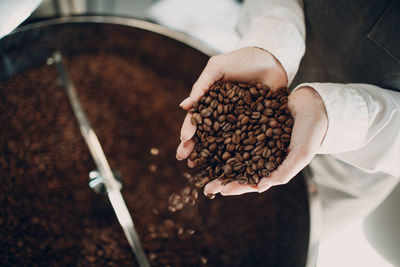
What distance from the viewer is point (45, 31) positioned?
3.53 ft

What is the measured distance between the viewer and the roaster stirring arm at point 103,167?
869 mm

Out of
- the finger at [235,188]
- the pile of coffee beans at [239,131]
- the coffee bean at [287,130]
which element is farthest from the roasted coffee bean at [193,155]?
the coffee bean at [287,130]

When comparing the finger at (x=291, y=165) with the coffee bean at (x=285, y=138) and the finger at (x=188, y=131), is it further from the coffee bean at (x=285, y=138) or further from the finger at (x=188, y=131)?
the finger at (x=188, y=131)

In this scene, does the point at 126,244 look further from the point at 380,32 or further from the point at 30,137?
the point at 380,32

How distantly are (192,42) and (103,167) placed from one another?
0.55 metres

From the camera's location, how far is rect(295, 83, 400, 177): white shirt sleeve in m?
0.63

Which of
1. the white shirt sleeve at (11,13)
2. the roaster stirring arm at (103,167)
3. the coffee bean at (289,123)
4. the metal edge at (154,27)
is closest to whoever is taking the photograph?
the white shirt sleeve at (11,13)

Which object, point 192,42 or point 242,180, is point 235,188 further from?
point 192,42

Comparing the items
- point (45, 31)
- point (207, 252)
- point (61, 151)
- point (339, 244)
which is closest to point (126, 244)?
point (207, 252)

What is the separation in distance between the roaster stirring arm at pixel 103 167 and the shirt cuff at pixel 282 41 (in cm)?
56

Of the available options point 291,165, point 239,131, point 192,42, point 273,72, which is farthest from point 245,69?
point 192,42

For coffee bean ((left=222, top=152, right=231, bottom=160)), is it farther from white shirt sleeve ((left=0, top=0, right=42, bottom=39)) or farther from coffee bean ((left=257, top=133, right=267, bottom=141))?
white shirt sleeve ((left=0, top=0, right=42, bottom=39))

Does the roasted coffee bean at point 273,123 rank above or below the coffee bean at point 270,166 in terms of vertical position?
above

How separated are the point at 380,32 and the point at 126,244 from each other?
0.87m
